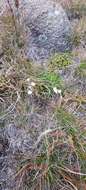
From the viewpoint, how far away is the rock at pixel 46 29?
9.55 feet

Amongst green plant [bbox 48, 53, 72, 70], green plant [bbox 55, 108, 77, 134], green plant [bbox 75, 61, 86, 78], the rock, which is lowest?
green plant [bbox 55, 108, 77, 134]

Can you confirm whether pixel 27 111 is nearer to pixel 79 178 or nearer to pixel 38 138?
pixel 38 138

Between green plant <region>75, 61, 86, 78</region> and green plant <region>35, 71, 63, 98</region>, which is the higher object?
green plant <region>75, 61, 86, 78</region>

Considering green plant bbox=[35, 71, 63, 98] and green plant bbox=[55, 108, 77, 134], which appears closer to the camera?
green plant bbox=[55, 108, 77, 134]

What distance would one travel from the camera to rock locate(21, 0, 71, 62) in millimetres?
2910

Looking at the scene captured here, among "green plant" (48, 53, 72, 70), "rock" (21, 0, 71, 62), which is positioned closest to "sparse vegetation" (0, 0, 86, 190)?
"green plant" (48, 53, 72, 70)

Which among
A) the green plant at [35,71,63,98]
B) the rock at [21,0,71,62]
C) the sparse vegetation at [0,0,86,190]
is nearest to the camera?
the sparse vegetation at [0,0,86,190]

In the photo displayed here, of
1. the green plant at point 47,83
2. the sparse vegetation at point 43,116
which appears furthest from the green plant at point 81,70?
the green plant at point 47,83

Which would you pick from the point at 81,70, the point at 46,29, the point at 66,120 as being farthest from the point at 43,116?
the point at 46,29

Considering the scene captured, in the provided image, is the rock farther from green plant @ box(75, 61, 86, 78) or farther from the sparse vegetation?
green plant @ box(75, 61, 86, 78)

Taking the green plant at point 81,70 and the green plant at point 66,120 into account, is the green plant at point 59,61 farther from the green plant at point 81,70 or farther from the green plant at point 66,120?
the green plant at point 66,120

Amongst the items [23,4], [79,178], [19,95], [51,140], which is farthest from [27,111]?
[23,4]

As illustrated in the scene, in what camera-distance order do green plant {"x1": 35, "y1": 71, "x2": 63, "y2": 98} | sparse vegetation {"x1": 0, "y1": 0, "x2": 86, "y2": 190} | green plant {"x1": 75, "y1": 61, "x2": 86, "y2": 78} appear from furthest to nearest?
green plant {"x1": 75, "y1": 61, "x2": 86, "y2": 78}
green plant {"x1": 35, "y1": 71, "x2": 63, "y2": 98}
sparse vegetation {"x1": 0, "y1": 0, "x2": 86, "y2": 190}

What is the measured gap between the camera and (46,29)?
2.94 metres
